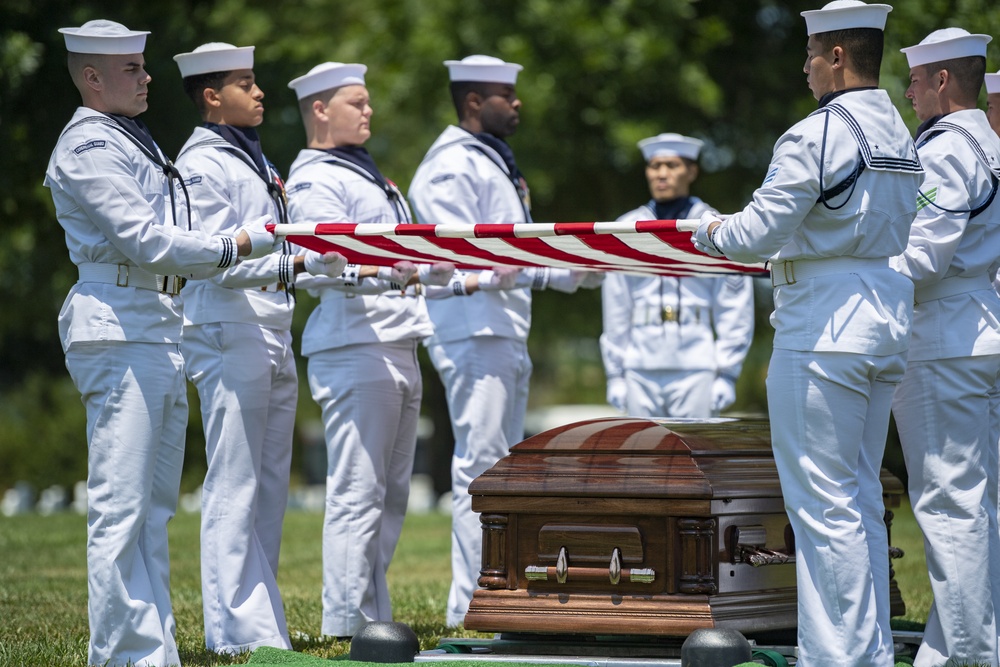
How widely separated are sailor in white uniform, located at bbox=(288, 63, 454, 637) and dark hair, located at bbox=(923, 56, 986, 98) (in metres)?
2.19

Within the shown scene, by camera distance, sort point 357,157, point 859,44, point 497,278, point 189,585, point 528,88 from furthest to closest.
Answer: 1. point 528,88
2. point 189,585
3. point 357,157
4. point 497,278
5. point 859,44

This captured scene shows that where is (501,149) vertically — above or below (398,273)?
above

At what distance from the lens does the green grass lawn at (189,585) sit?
5953 millimetres

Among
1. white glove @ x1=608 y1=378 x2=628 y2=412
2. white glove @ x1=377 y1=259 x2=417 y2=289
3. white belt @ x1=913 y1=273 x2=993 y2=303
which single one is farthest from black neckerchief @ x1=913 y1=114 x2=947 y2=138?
white glove @ x1=608 y1=378 x2=628 y2=412

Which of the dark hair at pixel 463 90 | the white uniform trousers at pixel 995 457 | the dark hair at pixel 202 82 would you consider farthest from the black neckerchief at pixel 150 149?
the white uniform trousers at pixel 995 457

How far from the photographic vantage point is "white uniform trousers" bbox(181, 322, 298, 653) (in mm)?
5691

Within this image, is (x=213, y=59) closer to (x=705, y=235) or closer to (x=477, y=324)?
(x=477, y=324)

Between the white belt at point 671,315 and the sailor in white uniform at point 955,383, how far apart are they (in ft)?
10.4

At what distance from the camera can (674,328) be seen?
8.45m

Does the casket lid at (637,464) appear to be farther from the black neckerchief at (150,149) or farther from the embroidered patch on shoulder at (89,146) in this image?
the embroidered patch on shoulder at (89,146)

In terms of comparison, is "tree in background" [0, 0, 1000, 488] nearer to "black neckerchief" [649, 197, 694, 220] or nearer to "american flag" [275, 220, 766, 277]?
"black neckerchief" [649, 197, 694, 220]

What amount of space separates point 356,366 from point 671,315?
2853mm

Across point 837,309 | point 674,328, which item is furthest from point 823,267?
point 674,328

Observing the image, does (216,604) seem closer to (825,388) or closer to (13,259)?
(825,388)
